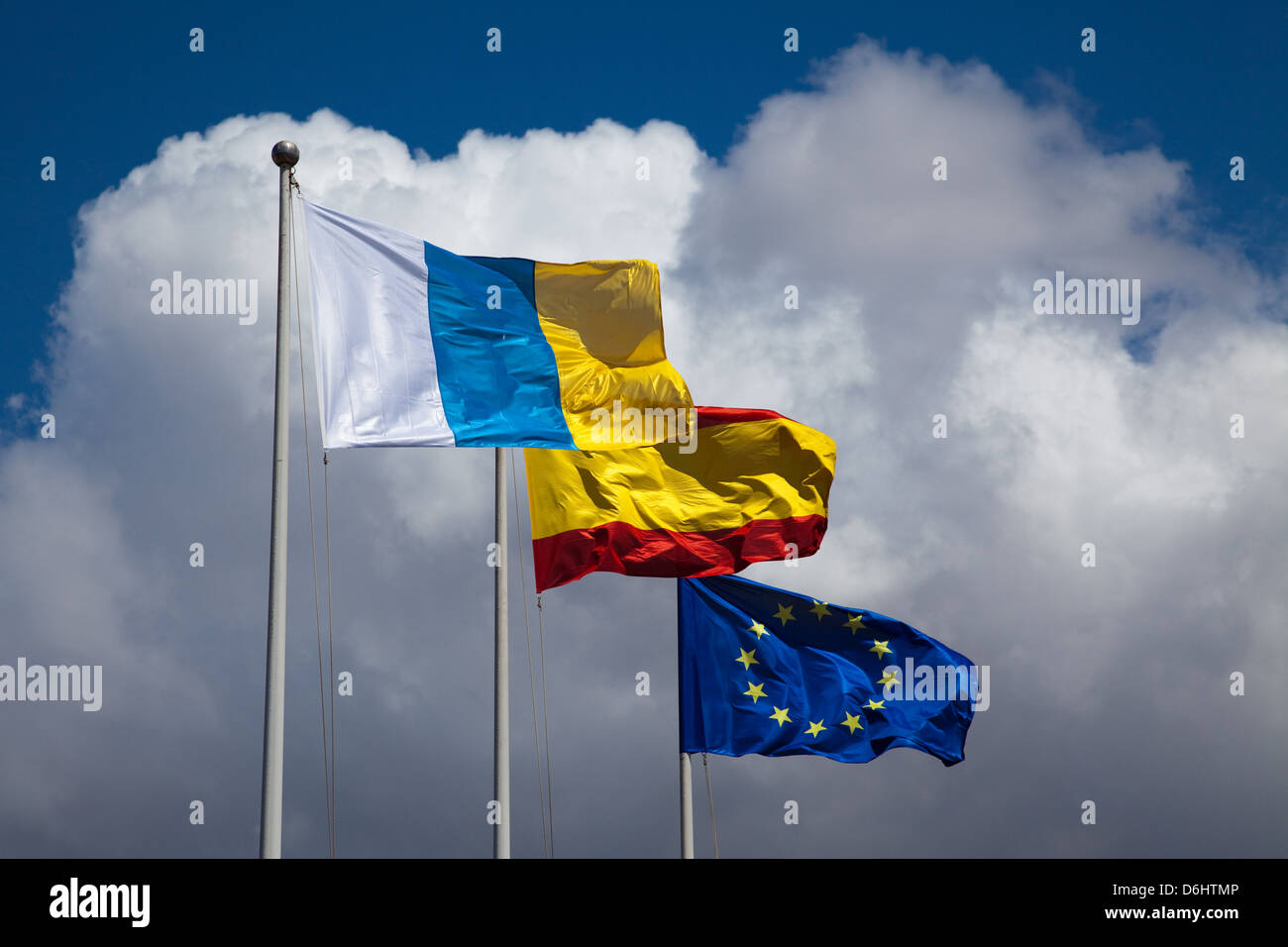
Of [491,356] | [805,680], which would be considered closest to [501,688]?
[491,356]

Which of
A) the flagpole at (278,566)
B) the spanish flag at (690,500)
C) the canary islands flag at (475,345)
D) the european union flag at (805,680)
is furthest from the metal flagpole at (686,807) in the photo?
the flagpole at (278,566)

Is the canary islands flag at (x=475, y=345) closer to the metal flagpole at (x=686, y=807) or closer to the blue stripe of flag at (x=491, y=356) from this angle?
the blue stripe of flag at (x=491, y=356)

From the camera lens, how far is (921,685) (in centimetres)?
3188

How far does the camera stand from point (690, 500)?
2947cm

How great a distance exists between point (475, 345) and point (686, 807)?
37.9 feet

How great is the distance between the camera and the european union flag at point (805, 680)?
3048cm

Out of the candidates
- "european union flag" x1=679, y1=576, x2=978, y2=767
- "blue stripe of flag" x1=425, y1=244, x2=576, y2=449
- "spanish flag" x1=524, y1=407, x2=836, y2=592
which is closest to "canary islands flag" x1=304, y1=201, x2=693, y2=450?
"blue stripe of flag" x1=425, y1=244, x2=576, y2=449

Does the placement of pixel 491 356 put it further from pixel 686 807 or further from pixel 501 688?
pixel 686 807

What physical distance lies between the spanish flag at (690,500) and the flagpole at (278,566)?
8764 millimetres

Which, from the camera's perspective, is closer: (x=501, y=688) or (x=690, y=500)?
(x=501, y=688)

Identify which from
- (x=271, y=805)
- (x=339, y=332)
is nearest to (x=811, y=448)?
(x=339, y=332)
